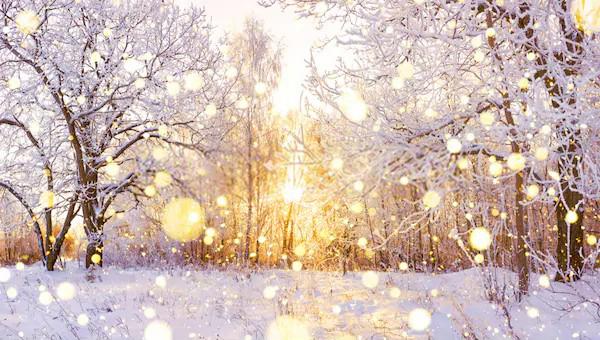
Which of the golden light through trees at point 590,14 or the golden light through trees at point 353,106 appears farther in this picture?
the golden light through trees at point 353,106

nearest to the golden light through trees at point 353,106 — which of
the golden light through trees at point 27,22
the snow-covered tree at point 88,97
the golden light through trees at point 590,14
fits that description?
the golden light through trees at point 590,14

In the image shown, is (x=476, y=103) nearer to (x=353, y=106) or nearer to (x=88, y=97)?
(x=353, y=106)

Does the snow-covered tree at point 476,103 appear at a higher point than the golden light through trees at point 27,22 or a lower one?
lower

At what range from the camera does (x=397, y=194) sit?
53.2 ft

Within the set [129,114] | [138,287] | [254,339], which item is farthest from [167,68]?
[254,339]

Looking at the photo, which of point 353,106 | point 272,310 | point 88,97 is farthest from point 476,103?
point 88,97

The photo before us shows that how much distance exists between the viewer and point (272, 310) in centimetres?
663

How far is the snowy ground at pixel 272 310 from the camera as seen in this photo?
537cm

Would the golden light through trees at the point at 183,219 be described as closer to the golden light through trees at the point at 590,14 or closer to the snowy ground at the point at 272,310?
the snowy ground at the point at 272,310

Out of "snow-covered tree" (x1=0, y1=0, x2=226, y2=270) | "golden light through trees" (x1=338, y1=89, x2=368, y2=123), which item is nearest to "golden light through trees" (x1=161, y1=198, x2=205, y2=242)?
"snow-covered tree" (x1=0, y1=0, x2=226, y2=270)

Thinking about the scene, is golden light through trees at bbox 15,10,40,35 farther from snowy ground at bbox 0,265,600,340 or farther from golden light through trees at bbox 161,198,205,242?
snowy ground at bbox 0,265,600,340

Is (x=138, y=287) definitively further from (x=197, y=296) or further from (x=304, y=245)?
(x=304, y=245)

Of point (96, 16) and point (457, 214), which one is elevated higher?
point (96, 16)

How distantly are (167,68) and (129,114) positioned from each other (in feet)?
5.05
